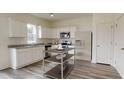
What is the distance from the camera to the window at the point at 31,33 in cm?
504

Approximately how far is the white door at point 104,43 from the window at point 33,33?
129 inches

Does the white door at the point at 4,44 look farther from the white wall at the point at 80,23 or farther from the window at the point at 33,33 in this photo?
the white wall at the point at 80,23

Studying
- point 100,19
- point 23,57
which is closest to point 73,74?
point 23,57

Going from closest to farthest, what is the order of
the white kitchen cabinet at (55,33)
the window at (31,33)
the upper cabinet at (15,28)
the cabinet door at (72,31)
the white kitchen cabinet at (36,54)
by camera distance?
the upper cabinet at (15,28) → the white kitchen cabinet at (36,54) → the window at (31,33) → the cabinet door at (72,31) → the white kitchen cabinet at (55,33)

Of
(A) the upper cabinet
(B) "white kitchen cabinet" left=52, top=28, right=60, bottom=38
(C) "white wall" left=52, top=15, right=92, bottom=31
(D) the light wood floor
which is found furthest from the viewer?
(B) "white kitchen cabinet" left=52, top=28, right=60, bottom=38

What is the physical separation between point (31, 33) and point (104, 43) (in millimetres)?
3761

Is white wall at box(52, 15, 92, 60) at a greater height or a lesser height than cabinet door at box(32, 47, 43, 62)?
greater

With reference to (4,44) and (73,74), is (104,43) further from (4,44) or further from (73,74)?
(4,44)

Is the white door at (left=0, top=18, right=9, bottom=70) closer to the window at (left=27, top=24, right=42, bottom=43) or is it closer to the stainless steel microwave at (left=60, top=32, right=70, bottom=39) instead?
the window at (left=27, top=24, right=42, bottom=43)

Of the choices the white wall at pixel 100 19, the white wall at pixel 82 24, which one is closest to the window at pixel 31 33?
the white wall at pixel 82 24

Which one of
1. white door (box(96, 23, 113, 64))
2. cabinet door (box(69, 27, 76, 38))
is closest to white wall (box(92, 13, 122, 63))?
white door (box(96, 23, 113, 64))

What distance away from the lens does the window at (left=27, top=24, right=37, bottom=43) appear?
5039 mm
